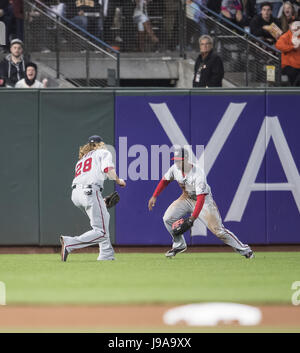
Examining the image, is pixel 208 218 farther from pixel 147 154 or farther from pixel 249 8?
pixel 249 8

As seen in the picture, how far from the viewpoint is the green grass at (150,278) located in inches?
393

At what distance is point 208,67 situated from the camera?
16.9m

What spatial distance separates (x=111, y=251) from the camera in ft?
46.1

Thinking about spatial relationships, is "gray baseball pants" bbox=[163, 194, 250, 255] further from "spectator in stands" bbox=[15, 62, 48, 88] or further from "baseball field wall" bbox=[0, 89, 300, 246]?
"spectator in stands" bbox=[15, 62, 48, 88]

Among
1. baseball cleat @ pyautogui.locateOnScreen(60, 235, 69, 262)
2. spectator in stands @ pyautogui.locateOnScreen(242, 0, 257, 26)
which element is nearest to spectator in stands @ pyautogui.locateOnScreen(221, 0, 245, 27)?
spectator in stands @ pyautogui.locateOnScreen(242, 0, 257, 26)

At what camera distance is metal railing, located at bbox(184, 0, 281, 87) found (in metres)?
17.7

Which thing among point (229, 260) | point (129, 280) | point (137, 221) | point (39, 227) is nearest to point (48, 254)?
point (39, 227)

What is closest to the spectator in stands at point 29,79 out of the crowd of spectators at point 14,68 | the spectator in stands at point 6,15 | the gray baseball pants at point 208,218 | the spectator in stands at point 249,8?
the crowd of spectators at point 14,68

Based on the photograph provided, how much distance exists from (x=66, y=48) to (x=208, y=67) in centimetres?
301

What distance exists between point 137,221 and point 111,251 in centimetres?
Result: 204

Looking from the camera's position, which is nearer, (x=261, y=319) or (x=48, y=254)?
(x=261, y=319)
